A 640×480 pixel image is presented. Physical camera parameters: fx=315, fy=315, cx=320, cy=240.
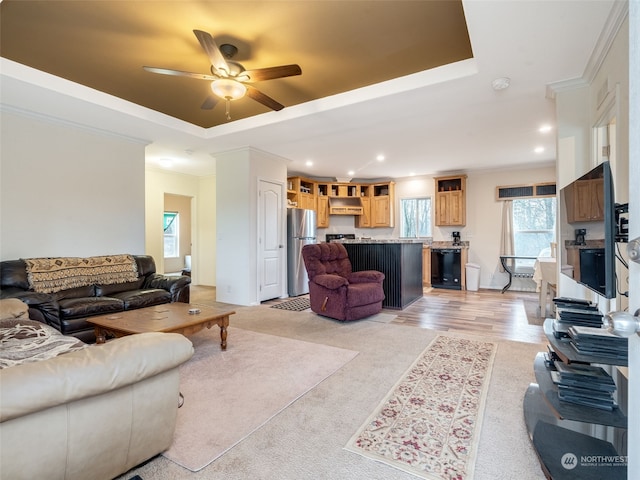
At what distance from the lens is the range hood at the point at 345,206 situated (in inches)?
310

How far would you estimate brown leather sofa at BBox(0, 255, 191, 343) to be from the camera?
9.76ft

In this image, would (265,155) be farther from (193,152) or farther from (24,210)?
(24,210)

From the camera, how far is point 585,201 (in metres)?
1.60

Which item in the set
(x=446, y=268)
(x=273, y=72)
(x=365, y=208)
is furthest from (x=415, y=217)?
(x=273, y=72)

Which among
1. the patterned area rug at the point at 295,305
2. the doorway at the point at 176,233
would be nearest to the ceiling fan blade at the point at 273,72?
the patterned area rug at the point at 295,305

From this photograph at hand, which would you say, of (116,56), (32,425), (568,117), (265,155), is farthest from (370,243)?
(32,425)

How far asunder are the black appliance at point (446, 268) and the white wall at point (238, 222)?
158 inches

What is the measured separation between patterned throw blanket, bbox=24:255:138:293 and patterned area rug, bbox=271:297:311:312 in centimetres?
213

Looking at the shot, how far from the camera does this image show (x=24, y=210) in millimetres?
3607

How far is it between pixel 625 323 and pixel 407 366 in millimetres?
2234

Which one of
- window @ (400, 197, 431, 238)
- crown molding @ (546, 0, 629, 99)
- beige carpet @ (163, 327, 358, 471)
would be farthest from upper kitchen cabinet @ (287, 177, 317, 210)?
crown molding @ (546, 0, 629, 99)

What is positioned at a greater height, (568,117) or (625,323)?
(568,117)

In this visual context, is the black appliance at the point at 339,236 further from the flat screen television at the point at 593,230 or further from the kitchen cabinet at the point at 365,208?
the flat screen television at the point at 593,230

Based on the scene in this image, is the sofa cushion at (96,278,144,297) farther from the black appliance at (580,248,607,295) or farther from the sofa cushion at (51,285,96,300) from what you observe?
the black appliance at (580,248,607,295)
